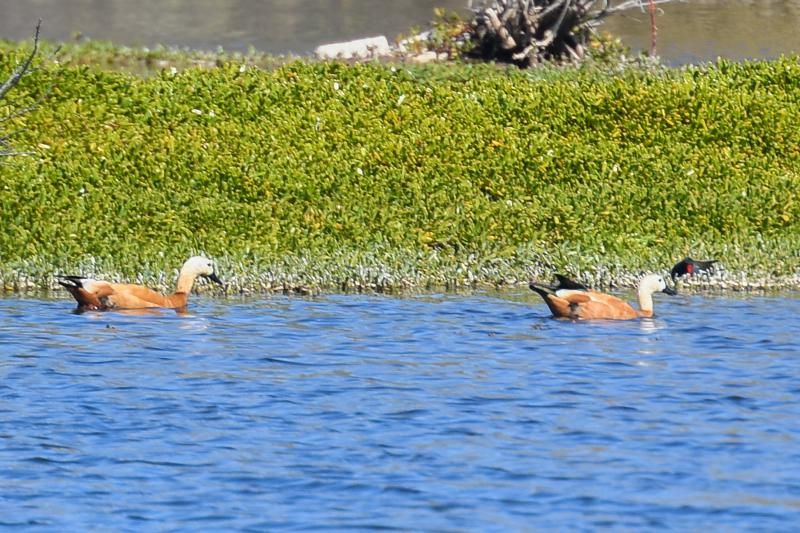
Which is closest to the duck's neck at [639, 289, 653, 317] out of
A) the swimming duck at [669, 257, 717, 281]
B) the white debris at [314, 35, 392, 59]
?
the swimming duck at [669, 257, 717, 281]

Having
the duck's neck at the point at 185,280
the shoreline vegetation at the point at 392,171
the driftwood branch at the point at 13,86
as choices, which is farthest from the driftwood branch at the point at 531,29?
the duck's neck at the point at 185,280

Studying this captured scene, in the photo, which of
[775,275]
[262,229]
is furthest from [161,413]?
[775,275]

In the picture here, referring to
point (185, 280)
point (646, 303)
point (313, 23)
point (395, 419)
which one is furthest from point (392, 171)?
point (313, 23)

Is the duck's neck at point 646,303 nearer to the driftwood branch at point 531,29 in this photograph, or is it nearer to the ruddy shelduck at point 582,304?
the ruddy shelduck at point 582,304

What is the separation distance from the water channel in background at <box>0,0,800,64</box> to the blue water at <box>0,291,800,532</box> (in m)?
14.6

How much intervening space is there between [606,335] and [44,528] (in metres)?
7.28

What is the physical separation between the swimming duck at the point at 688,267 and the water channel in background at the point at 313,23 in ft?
39.7

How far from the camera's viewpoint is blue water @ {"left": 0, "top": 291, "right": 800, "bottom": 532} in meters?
8.85

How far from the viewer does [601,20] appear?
2788cm

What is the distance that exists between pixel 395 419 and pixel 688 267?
657cm

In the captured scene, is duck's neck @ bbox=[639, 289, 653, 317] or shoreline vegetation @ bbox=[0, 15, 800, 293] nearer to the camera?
duck's neck @ bbox=[639, 289, 653, 317]

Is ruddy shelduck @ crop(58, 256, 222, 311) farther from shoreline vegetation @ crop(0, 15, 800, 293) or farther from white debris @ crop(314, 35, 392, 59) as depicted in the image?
white debris @ crop(314, 35, 392, 59)

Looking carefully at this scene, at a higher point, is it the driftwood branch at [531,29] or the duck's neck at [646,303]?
the driftwood branch at [531,29]

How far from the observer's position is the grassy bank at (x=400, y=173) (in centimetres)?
1786
